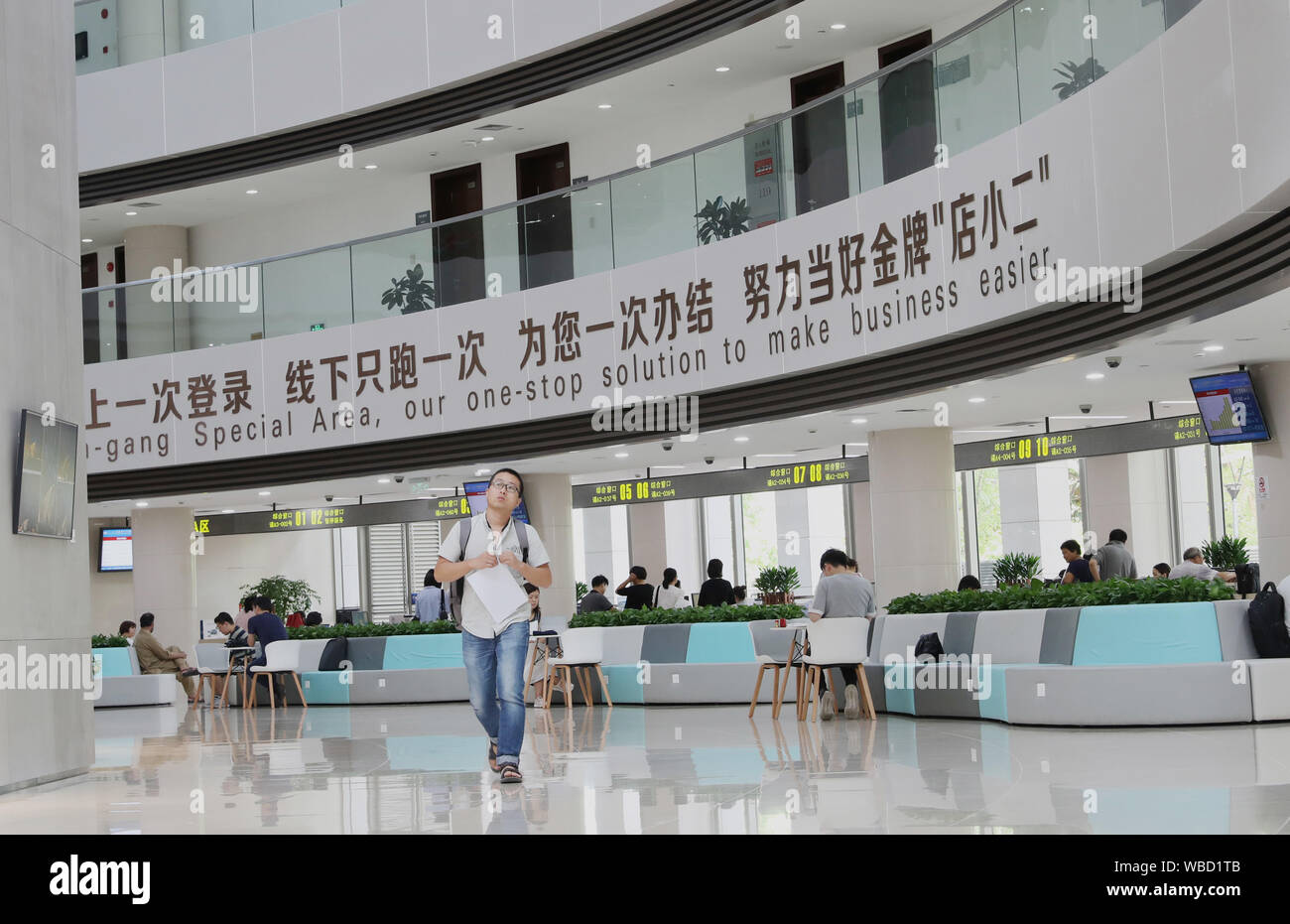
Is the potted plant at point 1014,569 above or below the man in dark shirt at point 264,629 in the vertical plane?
above

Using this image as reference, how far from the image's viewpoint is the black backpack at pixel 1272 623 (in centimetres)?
976

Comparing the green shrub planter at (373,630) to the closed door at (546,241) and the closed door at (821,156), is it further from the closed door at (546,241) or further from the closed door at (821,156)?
the closed door at (821,156)

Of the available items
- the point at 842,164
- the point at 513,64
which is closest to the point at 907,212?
the point at 842,164

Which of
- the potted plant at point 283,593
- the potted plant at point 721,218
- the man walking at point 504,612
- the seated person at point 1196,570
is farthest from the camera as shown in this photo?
the potted plant at point 283,593

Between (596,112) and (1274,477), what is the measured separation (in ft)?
34.0

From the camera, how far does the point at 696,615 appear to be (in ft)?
49.3

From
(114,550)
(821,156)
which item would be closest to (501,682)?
(821,156)

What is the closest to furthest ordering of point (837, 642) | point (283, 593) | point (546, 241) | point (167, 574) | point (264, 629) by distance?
point (837, 642) → point (546, 241) → point (264, 629) → point (167, 574) → point (283, 593)

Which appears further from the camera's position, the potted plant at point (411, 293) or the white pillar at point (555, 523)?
the white pillar at point (555, 523)

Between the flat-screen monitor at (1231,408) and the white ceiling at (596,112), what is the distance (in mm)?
5538

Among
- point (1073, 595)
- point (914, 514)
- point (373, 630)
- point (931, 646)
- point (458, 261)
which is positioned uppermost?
point (458, 261)

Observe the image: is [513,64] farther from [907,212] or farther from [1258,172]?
[1258,172]

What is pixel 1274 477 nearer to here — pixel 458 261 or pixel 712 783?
pixel 712 783

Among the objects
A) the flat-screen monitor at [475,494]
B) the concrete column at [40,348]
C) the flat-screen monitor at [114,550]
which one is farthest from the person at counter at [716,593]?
the flat-screen monitor at [114,550]
